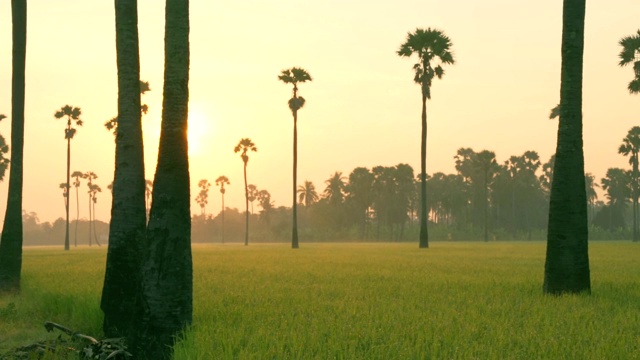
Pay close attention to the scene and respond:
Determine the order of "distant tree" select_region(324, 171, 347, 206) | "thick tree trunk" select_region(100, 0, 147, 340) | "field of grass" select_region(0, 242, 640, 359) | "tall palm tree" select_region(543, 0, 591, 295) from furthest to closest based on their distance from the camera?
"distant tree" select_region(324, 171, 347, 206), "tall palm tree" select_region(543, 0, 591, 295), "thick tree trunk" select_region(100, 0, 147, 340), "field of grass" select_region(0, 242, 640, 359)

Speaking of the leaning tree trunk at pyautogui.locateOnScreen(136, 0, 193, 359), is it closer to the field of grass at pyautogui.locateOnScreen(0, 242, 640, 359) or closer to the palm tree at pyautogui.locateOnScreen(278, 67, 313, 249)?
the field of grass at pyautogui.locateOnScreen(0, 242, 640, 359)

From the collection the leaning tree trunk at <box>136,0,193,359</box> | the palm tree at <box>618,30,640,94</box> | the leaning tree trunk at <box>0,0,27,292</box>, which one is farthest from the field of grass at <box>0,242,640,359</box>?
the palm tree at <box>618,30,640,94</box>

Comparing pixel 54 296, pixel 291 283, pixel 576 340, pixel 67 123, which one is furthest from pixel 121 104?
pixel 67 123

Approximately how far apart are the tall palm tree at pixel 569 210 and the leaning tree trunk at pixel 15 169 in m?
16.6

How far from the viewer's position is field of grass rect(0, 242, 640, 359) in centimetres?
911

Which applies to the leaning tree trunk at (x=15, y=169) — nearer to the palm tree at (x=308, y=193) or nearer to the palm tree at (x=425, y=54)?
the palm tree at (x=425, y=54)

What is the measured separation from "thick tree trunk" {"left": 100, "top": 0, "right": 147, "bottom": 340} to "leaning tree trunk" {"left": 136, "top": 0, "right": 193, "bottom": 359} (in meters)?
2.33

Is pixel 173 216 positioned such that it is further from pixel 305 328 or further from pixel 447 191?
pixel 447 191

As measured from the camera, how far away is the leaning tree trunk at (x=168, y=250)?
10.5 metres

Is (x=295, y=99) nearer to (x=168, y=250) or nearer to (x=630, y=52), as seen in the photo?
(x=630, y=52)

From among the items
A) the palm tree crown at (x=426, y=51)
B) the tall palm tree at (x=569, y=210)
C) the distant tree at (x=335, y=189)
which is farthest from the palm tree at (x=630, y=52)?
the distant tree at (x=335, y=189)

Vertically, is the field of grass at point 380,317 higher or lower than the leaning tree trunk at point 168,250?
lower

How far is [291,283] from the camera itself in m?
20.3

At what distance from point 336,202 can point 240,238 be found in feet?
129
